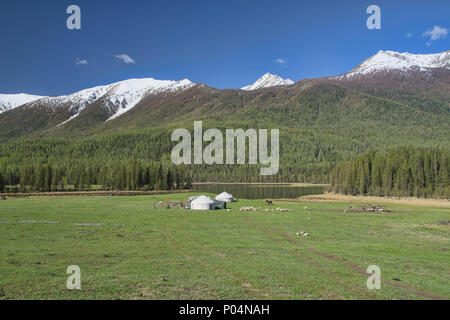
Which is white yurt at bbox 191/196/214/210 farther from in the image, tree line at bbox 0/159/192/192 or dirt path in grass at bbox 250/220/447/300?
tree line at bbox 0/159/192/192

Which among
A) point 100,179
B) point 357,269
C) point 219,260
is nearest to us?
point 357,269

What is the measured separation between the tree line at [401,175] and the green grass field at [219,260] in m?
67.7

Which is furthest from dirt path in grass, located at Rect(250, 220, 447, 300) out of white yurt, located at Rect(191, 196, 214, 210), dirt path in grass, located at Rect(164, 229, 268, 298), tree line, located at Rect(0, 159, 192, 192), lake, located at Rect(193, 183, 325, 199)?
tree line, located at Rect(0, 159, 192, 192)

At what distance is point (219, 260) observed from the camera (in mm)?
18922

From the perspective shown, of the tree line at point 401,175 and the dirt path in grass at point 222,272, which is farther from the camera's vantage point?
the tree line at point 401,175

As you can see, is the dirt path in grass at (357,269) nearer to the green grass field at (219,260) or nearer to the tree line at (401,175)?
the green grass field at (219,260)

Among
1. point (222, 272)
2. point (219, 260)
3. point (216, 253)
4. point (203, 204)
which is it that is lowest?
point (203, 204)

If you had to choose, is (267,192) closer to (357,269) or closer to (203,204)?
(203,204)

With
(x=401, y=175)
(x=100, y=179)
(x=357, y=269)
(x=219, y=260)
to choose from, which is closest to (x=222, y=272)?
(x=219, y=260)

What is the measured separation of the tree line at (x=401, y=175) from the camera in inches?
3615

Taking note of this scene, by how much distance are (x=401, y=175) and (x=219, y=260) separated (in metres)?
94.7

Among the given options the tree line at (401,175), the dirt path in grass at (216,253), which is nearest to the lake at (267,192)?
the tree line at (401,175)
